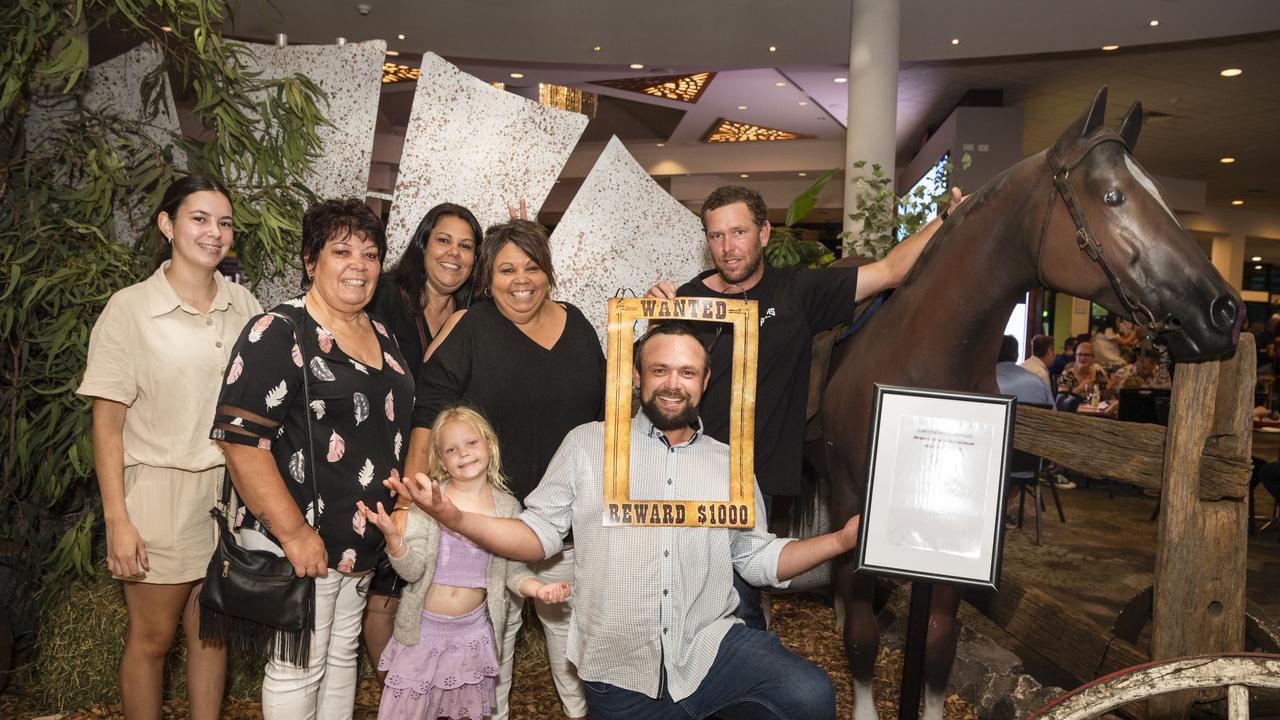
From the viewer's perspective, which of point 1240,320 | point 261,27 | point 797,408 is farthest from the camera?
point 261,27

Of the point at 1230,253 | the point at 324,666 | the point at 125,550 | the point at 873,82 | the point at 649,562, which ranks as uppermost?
the point at 1230,253

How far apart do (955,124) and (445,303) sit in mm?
8481

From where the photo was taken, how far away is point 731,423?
2039 mm

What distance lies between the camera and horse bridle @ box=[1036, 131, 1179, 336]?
6.32ft

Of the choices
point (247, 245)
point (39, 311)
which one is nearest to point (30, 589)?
point (39, 311)

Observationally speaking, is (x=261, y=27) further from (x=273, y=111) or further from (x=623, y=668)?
(x=623, y=668)

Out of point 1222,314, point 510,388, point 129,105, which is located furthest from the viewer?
point 129,105

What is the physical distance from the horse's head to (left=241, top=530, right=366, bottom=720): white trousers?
210 centimetres

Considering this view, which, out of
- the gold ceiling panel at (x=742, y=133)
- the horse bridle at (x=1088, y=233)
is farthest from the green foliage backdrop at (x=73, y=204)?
the gold ceiling panel at (x=742, y=133)

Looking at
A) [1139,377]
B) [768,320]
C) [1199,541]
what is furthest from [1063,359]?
[768,320]

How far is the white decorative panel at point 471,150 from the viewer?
13.4ft

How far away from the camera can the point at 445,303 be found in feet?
10.7

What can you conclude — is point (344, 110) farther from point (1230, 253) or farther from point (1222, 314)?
point (1230, 253)

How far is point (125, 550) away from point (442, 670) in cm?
96
